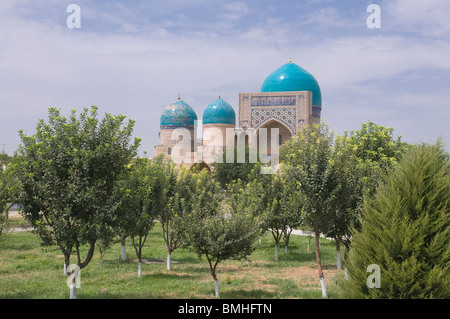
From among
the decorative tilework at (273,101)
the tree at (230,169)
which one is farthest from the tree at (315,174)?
the decorative tilework at (273,101)

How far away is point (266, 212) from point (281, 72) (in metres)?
24.9

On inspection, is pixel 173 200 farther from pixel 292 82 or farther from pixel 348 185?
pixel 292 82

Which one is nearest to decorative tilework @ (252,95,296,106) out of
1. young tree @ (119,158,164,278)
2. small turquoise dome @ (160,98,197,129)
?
small turquoise dome @ (160,98,197,129)

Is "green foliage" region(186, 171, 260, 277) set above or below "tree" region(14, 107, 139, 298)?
below

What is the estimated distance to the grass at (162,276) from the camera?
35.3 ft

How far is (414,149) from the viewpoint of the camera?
6398 millimetres

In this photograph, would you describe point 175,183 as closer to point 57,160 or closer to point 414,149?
point 57,160

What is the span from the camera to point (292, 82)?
125 ft

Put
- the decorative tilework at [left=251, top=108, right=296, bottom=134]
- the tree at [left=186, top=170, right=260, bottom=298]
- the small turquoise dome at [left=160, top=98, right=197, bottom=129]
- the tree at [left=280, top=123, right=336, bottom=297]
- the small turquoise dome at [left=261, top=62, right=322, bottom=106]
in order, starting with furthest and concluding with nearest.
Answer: the small turquoise dome at [left=160, top=98, right=197, bottom=129] → the small turquoise dome at [left=261, top=62, right=322, bottom=106] → the decorative tilework at [left=251, top=108, right=296, bottom=134] → the tree at [left=186, top=170, right=260, bottom=298] → the tree at [left=280, top=123, right=336, bottom=297]

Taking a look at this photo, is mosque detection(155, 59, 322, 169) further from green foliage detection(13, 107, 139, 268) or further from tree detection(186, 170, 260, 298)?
green foliage detection(13, 107, 139, 268)

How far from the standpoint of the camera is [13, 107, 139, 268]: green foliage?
8656mm

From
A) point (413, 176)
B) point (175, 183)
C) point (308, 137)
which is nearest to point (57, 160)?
point (308, 137)
